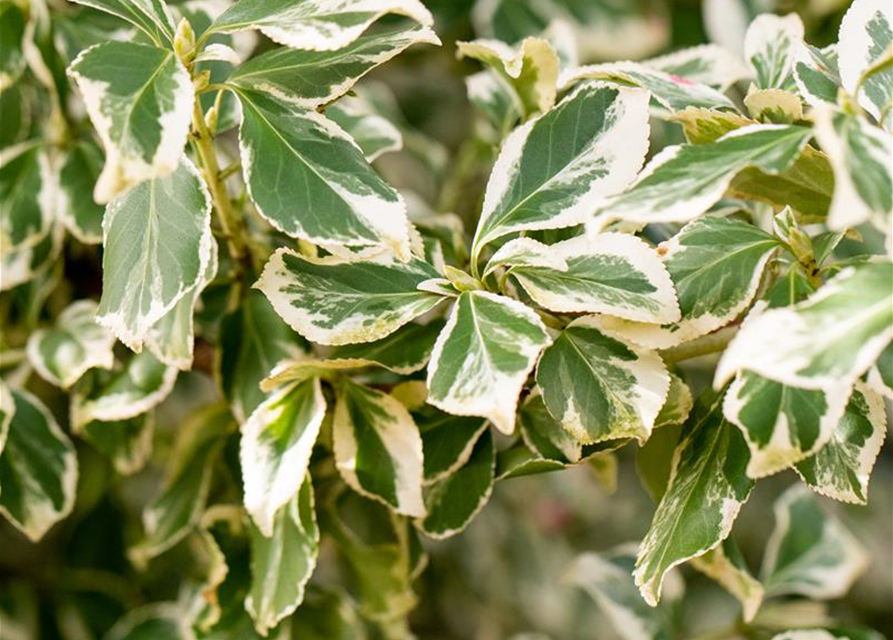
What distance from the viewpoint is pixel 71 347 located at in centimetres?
69

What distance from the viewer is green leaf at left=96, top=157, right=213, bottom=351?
0.49 m

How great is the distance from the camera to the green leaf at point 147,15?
0.49 m

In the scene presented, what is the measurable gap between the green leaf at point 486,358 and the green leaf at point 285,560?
0.15 m

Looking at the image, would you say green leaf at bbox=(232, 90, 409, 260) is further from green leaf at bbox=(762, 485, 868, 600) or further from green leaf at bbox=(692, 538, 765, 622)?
green leaf at bbox=(762, 485, 868, 600)

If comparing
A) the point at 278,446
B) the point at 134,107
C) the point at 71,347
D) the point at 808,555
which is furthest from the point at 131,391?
the point at 808,555

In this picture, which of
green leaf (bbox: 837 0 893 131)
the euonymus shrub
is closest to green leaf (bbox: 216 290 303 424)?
the euonymus shrub

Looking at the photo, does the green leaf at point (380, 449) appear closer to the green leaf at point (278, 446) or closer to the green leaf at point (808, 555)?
Answer: the green leaf at point (278, 446)

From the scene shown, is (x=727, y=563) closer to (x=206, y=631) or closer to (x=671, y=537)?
(x=671, y=537)

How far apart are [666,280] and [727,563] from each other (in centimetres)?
21

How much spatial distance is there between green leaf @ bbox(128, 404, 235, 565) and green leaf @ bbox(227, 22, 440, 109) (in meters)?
0.29

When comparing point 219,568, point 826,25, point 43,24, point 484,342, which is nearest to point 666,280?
point 484,342

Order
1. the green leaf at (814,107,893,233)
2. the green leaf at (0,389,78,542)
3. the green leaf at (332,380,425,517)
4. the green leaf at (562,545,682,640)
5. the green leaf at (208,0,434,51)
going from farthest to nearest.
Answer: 1. the green leaf at (562,545,682,640)
2. the green leaf at (0,389,78,542)
3. the green leaf at (332,380,425,517)
4. the green leaf at (208,0,434,51)
5. the green leaf at (814,107,893,233)

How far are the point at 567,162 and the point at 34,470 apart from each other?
0.40 meters

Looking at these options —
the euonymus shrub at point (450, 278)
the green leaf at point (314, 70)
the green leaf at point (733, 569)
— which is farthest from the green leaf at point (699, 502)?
the green leaf at point (314, 70)
